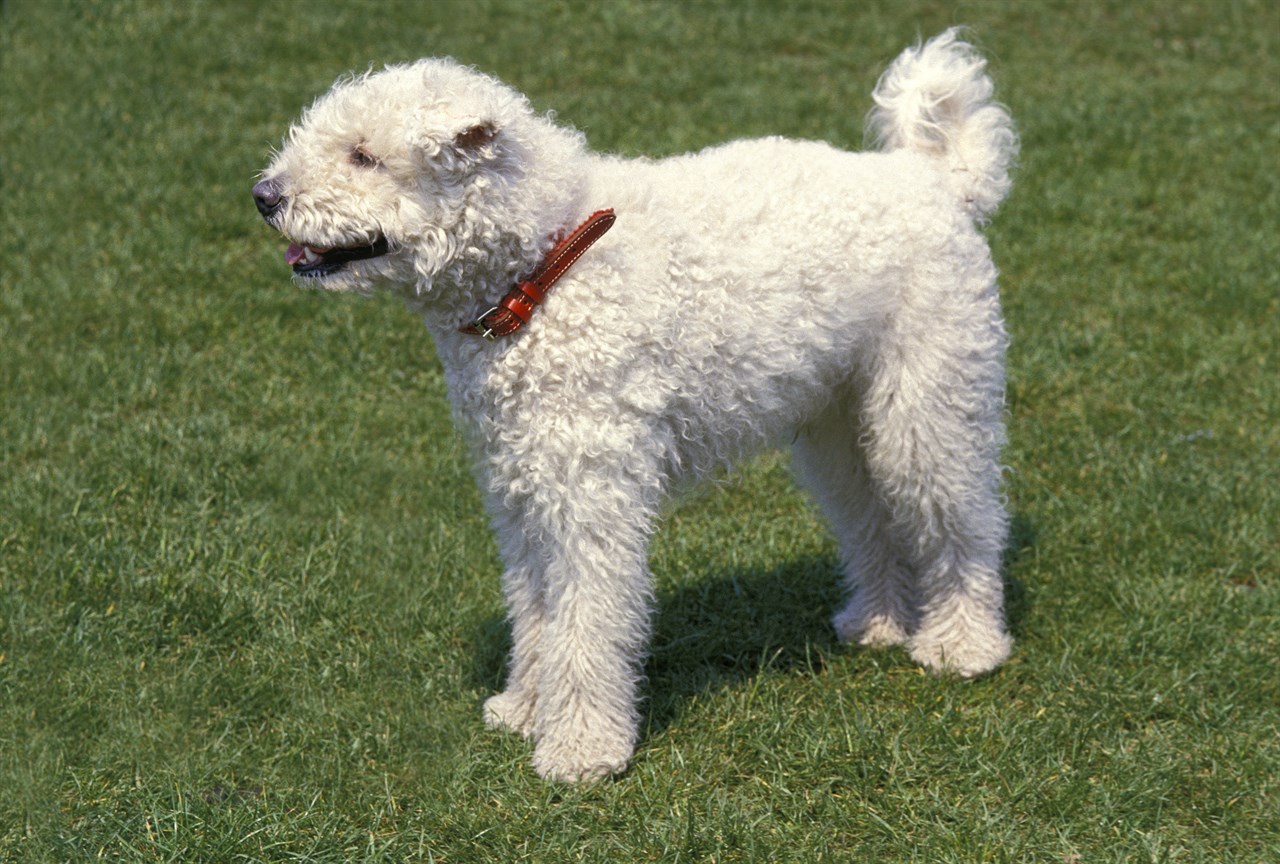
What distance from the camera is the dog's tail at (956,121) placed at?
454 cm

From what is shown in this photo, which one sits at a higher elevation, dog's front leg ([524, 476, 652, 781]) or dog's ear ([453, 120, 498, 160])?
dog's ear ([453, 120, 498, 160])

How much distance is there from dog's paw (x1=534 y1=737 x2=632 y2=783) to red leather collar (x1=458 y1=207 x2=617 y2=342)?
1.21 m

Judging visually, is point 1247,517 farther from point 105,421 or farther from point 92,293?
point 92,293

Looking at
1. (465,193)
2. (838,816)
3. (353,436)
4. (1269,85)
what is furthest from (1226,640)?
(1269,85)

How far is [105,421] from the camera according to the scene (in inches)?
233

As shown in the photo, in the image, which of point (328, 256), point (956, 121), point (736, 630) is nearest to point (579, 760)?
point (736, 630)

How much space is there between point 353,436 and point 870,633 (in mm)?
2349

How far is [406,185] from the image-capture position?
3566 millimetres

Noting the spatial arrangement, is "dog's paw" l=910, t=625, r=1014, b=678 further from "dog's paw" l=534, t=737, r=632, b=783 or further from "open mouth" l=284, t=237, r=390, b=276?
"open mouth" l=284, t=237, r=390, b=276

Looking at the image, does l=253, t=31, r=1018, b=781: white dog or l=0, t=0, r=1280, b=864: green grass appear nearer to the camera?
l=253, t=31, r=1018, b=781: white dog

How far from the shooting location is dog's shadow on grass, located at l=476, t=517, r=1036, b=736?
4.60 meters

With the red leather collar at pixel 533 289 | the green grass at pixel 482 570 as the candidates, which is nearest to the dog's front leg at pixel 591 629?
the green grass at pixel 482 570

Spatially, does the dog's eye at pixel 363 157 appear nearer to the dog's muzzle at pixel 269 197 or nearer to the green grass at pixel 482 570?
the dog's muzzle at pixel 269 197

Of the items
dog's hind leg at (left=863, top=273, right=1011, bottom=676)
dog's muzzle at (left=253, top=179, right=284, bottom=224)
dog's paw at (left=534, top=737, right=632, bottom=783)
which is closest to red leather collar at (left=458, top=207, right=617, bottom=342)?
dog's muzzle at (left=253, top=179, right=284, bottom=224)
